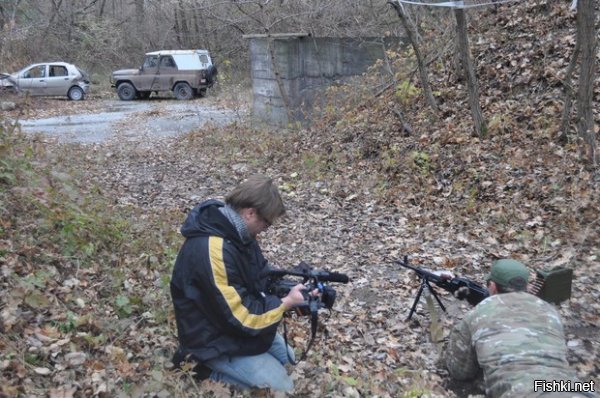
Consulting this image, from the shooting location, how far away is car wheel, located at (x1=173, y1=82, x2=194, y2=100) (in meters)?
24.7

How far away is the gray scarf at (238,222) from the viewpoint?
313 cm

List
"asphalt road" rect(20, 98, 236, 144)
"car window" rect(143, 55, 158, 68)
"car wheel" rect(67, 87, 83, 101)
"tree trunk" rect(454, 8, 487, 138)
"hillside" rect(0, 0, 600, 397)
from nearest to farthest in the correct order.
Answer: "hillside" rect(0, 0, 600, 397) < "tree trunk" rect(454, 8, 487, 138) < "asphalt road" rect(20, 98, 236, 144) < "car wheel" rect(67, 87, 83, 101) < "car window" rect(143, 55, 158, 68)

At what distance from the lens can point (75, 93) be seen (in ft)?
80.7

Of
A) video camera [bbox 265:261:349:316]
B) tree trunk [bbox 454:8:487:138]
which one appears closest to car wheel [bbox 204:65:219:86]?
tree trunk [bbox 454:8:487:138]

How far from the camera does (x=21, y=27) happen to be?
26953 millimetres

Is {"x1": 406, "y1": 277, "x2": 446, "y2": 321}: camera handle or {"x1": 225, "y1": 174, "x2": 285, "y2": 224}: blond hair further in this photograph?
{"x1": 406, "y1": 277, "x2": 446, "y2": 321}: camera handle

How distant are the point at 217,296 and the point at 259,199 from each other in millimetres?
595

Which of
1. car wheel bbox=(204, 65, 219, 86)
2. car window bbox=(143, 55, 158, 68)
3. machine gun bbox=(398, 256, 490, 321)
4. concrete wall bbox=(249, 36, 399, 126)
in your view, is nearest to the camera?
machine gun bbox=(398, 256, 490, 321)

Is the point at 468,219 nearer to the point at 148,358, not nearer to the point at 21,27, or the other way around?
the point at 148,358

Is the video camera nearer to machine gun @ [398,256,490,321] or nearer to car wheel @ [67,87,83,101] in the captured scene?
machine gun @ [398,256,490,321]

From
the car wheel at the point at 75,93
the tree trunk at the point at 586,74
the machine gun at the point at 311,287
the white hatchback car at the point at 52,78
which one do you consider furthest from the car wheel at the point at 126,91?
the machine gun at the point at 311,287

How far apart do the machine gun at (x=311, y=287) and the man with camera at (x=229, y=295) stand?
8 centimetres

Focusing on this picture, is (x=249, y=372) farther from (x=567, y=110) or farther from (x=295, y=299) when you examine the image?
(x=567, y=110)

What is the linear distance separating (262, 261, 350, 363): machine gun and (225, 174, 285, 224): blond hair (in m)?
0.47
